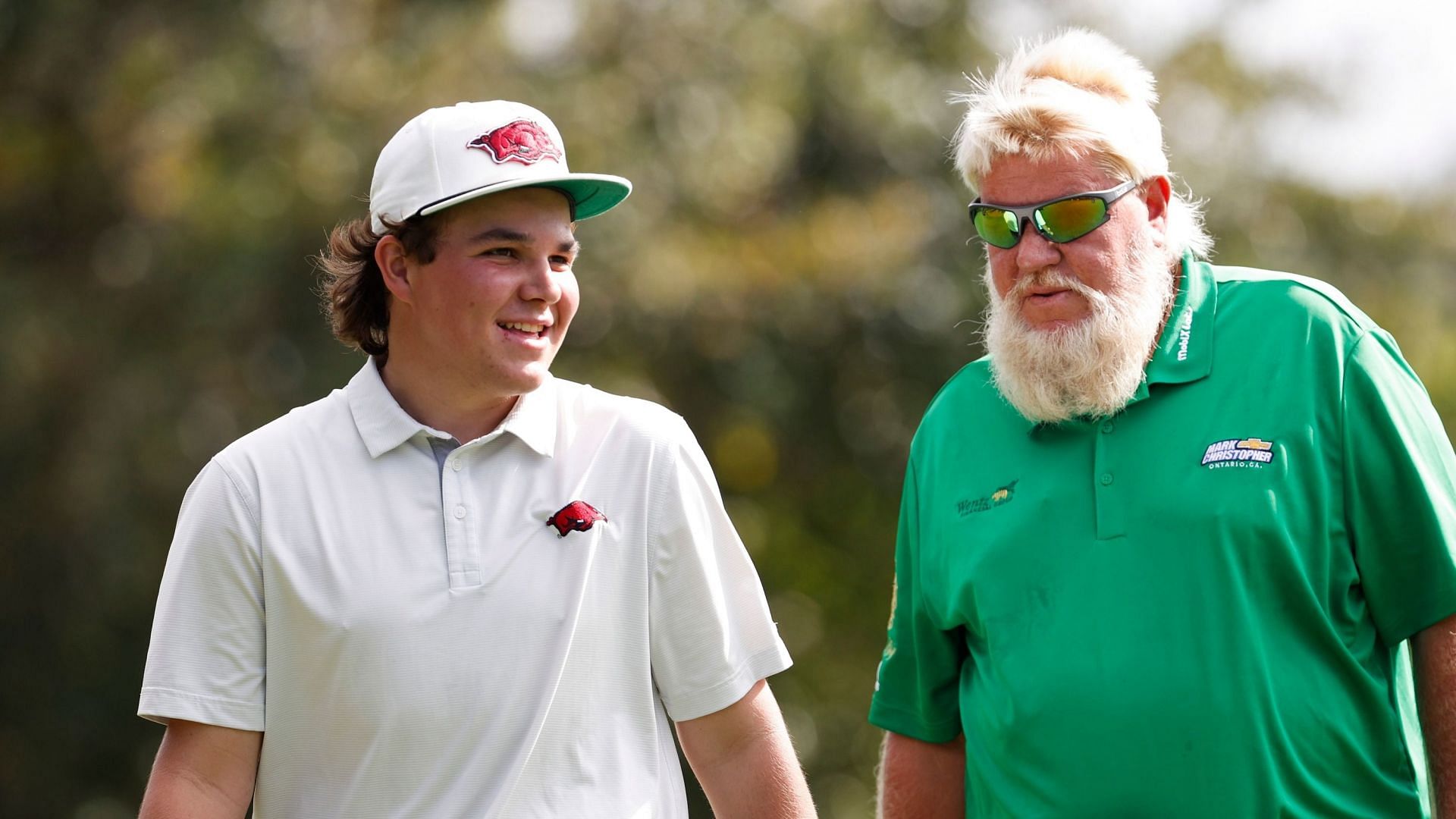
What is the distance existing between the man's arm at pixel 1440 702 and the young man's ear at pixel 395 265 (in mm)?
2085

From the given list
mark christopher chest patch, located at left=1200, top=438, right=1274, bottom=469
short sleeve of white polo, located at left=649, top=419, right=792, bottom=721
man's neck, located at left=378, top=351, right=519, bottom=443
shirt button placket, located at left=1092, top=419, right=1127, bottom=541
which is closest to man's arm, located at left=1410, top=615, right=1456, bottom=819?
mark christopher chest patch, located at left=1200, top=438, right=1274, bottom=469

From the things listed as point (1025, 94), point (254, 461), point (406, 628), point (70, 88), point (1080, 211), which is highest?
point (70, 88)

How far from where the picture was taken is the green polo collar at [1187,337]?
3520 millimetres

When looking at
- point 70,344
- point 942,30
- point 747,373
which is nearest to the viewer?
point 70,344

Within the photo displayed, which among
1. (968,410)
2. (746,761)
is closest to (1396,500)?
(968,410)

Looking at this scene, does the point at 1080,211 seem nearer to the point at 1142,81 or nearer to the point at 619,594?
the point at 1142,81

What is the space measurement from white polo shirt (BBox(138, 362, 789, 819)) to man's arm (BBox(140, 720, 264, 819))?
4 cm

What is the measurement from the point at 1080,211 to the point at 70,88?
1087 centimetres

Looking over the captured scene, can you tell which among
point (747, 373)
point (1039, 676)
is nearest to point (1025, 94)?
point (1039, 676)

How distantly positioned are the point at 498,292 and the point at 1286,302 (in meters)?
1.53

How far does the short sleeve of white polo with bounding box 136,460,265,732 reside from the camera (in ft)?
10.9

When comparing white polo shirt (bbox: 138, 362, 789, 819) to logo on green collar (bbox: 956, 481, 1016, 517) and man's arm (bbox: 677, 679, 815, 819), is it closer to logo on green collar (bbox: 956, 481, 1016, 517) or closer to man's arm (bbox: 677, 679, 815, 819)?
man's arm (bbox: 677, 679, 815, 819)

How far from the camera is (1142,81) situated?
3826 mm

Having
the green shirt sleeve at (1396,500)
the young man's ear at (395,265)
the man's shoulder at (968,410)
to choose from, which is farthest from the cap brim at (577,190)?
the green shirt sleeve at (1396,500)
